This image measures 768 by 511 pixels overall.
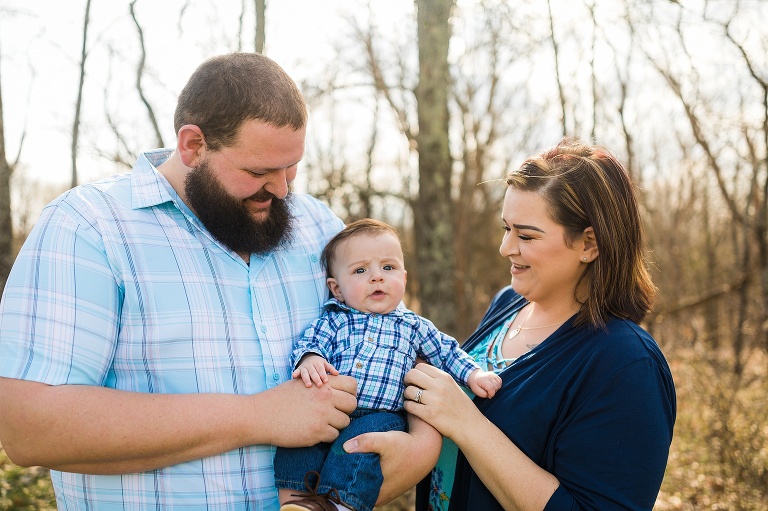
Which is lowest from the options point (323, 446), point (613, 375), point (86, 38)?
point (323, 446)

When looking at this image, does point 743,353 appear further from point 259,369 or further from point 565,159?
point 259,369

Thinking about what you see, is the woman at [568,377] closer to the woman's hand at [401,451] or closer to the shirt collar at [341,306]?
the woman's hand at [401,451]

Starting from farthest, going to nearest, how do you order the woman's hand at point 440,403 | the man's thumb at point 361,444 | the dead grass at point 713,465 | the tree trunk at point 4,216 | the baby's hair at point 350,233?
1. the tree trunk at point 4,216
2. the dead grass at point 713,465
3. the baby's hair at point 350,233
4. the woman's hand at point 440,403
5. the man's thumb at point 361,444

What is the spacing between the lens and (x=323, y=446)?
2375 millimetres

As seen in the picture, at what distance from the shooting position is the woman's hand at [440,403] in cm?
240

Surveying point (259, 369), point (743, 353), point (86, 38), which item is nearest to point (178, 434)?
point (259, 369)

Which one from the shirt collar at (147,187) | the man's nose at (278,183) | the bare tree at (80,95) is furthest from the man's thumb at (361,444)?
the bare tree at (80,95)

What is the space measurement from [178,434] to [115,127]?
5.97 metres

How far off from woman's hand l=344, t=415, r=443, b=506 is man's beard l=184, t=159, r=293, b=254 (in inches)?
32.5

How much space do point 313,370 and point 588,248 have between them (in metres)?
1.16

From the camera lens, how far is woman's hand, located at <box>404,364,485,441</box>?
240cm

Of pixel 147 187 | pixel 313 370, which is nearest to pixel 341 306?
pixel 313 370

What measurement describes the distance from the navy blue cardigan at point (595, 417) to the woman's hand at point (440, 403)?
129 millimetres

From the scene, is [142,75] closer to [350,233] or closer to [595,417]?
[350,233]
